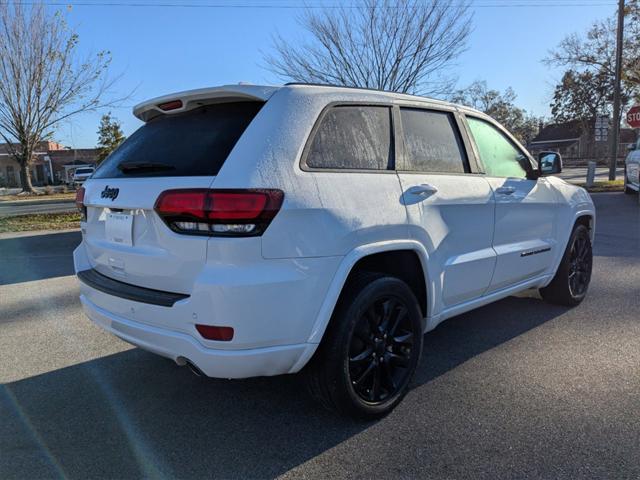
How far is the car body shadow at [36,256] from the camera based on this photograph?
707 centimetres

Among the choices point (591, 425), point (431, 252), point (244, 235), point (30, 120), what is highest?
point (30, 120)

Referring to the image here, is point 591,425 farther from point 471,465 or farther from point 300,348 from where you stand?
point 300,348

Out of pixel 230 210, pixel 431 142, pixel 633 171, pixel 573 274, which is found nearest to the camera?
pixel 230 210

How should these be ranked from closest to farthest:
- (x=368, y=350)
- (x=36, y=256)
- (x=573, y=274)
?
(x=368, y=350) < (x=573, y=274) < (x=36, y=256)

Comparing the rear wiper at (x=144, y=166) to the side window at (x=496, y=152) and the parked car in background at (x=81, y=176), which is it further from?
the side window at (x=496, y=152)

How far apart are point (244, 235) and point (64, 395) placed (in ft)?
6.40

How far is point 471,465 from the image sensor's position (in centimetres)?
254

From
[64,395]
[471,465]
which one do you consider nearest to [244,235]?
[471,465]

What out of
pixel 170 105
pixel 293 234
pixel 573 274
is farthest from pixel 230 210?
pixel 573 274

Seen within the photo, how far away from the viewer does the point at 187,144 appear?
282 cm

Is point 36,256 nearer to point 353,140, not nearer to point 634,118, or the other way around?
point 353,140

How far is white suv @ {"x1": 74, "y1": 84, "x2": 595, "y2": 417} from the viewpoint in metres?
2.42

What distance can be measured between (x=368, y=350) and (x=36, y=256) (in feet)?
24.2

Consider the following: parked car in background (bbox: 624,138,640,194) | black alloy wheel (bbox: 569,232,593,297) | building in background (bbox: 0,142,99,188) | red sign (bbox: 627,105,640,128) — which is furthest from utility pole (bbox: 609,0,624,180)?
building in background (bbox: 0,142,99,188)
